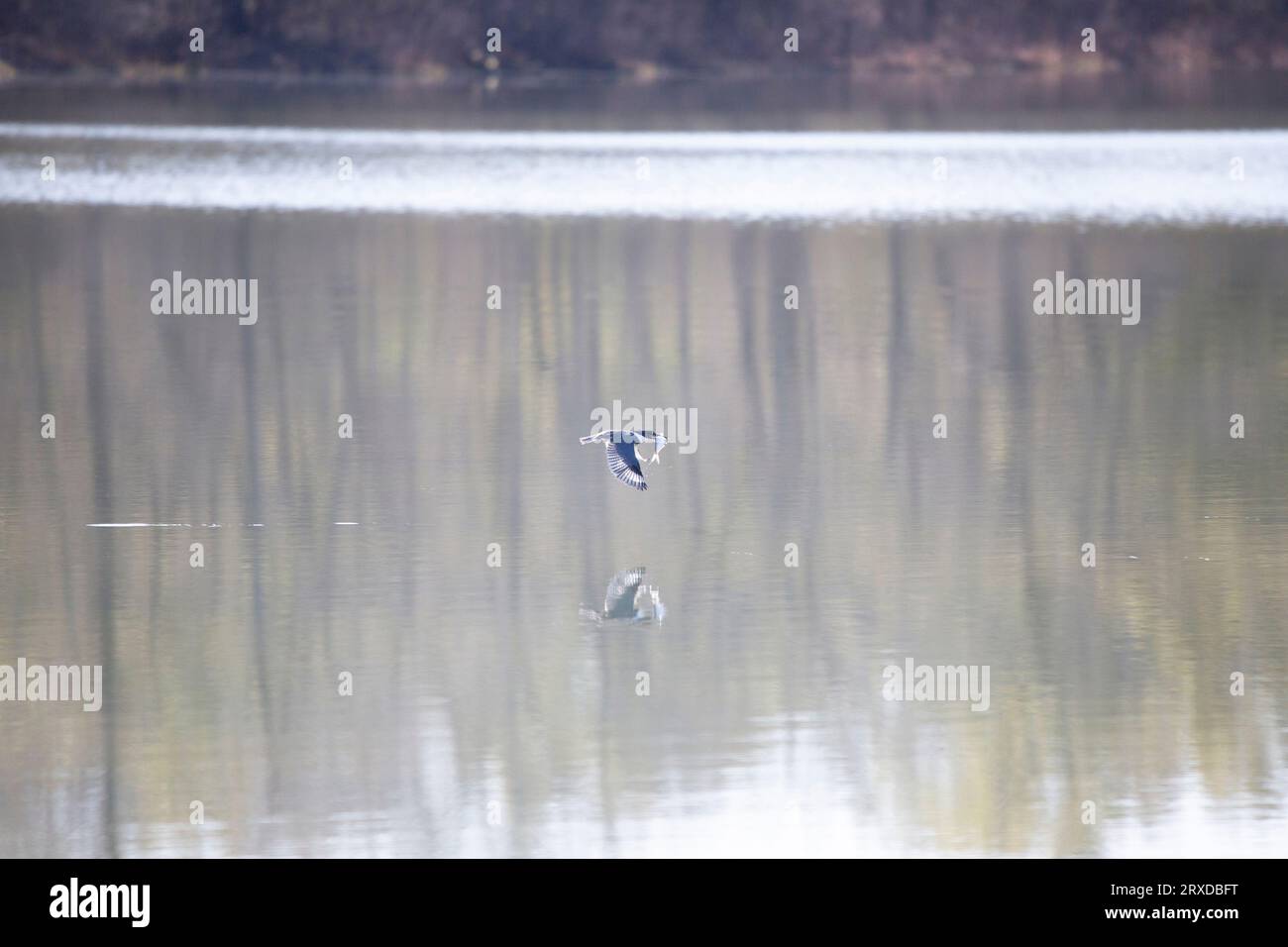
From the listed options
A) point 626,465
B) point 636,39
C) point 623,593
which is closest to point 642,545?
point 623,593

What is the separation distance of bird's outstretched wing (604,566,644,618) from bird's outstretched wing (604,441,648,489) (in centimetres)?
93

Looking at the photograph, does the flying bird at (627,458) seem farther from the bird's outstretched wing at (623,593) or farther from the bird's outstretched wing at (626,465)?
the bird's outstretched wing at (623,593)

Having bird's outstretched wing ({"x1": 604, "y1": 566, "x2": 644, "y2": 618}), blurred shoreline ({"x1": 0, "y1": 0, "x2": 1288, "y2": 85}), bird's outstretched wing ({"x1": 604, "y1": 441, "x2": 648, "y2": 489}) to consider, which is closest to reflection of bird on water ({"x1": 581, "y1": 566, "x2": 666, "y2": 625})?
bird's outstretched wing ({"x1": 604, "y1": 566, "x2": 644, "y2": 618})

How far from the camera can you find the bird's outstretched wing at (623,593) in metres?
6.17

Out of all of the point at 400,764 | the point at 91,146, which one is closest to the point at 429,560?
the point at 400,764

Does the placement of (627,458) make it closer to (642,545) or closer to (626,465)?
(626,465)

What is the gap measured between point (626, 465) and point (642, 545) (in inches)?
27.4

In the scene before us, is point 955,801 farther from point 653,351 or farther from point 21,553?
point 653,351

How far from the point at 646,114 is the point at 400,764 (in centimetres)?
2687

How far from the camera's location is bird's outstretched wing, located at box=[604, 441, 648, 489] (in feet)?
24.8

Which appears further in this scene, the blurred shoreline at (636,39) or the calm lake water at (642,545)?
the blurred shoreline at (636,39)

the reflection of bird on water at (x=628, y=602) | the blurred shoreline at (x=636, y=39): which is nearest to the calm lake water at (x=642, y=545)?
the reflection of bird on water at (x=628, y=602)

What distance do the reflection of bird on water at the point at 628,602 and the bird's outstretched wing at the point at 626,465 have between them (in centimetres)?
99

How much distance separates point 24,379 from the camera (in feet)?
32.3
